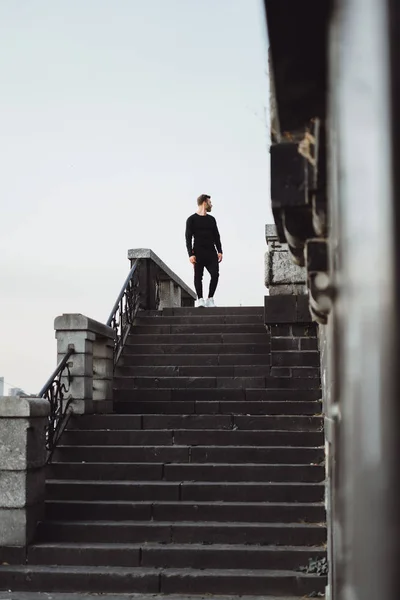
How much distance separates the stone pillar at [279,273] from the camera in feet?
Result: 41.9

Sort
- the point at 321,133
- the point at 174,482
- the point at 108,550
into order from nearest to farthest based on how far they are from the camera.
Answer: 1. the point at 321,133
2. the point at 108,550
3. the point at 174,482

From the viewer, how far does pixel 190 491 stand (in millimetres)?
9133

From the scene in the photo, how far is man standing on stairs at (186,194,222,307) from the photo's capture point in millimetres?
14930

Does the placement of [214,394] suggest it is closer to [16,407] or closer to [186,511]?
[186,511]

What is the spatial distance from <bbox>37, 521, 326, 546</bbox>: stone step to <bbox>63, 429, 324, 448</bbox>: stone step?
1479 millimetres

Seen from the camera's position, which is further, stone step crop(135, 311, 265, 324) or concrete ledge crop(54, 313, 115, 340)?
stone step crop(135, 311, 265, 324)

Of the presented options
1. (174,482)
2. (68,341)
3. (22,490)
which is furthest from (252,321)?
(22,490)

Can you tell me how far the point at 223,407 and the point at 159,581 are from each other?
3.82m

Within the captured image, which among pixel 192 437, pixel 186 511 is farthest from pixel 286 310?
pixel 186 511

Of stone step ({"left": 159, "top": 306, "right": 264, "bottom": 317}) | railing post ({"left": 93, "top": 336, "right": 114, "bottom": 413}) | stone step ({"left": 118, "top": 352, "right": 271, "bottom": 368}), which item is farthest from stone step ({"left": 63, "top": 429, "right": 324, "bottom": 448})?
stone step ({"left": 159, "top": 306, "right": 264, "bottom": 317})

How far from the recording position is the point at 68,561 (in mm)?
8312

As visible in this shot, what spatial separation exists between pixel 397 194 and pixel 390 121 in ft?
→ 0.51

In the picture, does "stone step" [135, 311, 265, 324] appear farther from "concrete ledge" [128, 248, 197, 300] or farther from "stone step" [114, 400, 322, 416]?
"stone step" [114, 400, 322, 416]

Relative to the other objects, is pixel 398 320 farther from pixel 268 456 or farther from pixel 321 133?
pixel 268 456
